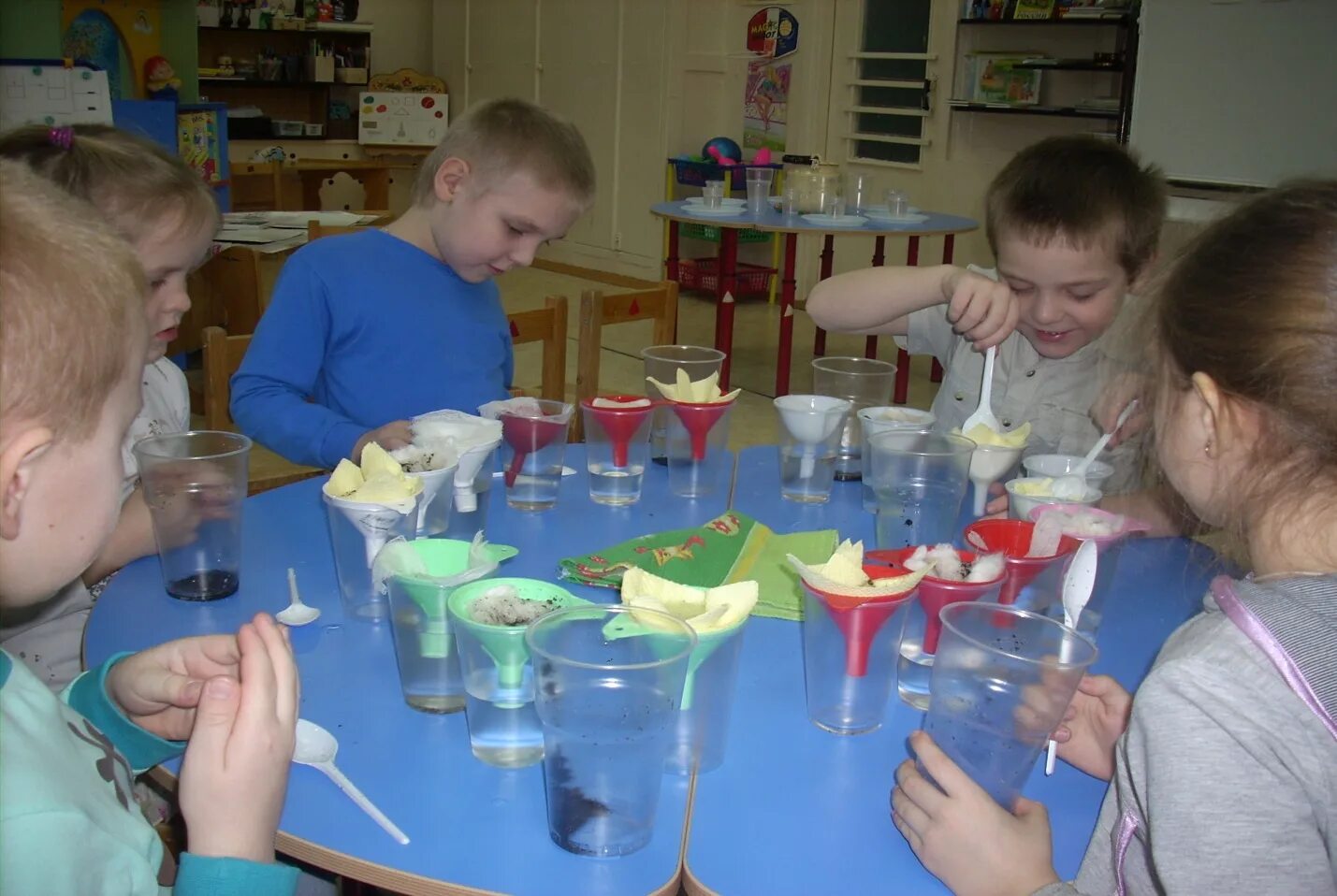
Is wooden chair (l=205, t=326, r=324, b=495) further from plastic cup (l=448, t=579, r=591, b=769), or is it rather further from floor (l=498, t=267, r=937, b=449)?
floor (l=498, t=267, r=937, b=449)

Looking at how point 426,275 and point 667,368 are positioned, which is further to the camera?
point 426,275

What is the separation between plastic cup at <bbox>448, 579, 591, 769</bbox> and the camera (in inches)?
32.6

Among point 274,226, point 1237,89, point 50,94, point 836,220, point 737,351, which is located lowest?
point 737,351

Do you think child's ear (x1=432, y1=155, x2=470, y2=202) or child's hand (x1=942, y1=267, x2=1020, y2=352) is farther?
child's ear (x1=432, y1=155, x2=470, y2=202)

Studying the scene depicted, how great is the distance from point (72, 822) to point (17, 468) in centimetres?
23

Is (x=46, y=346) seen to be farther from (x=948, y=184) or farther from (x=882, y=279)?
(x=948, y=184)

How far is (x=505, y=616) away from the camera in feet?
2.76

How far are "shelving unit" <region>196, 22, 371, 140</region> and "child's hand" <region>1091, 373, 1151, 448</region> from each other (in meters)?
7.49

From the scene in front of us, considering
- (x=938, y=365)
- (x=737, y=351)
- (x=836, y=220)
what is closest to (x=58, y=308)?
(x=836, y=220)

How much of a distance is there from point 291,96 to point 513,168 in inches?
285

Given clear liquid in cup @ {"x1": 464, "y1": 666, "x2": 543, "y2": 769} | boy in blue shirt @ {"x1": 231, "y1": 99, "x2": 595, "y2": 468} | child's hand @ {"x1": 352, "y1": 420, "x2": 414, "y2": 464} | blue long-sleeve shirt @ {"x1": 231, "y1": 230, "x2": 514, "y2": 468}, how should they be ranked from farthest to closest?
boy in blue shirt @ {"x1": 231, "y1": 99, "x2": 595, "y2": 468} < blue long-sleeve shirt @ {"x1": 231, "y1": 230, "x2": 514, "y2": 468} < child's hand @ {"x1": 352, "y1": 420, "x2": 414, "y2": 464} < clear liquid in cup @ {"x1": 464, "y1": 666, "x2": 543, "y2": 769}

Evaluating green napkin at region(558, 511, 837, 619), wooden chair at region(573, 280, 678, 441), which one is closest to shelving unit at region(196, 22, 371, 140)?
wooden chair at region(573, 280, 678, 441)

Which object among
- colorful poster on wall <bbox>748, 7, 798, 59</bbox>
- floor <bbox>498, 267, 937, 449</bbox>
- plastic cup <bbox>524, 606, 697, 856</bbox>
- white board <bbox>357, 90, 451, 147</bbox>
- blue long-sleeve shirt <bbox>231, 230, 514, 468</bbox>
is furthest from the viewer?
white board <bbox>357, 90, 451, 147</bbox>

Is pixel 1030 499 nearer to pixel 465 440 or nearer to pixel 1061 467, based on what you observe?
pixel 1061 467
